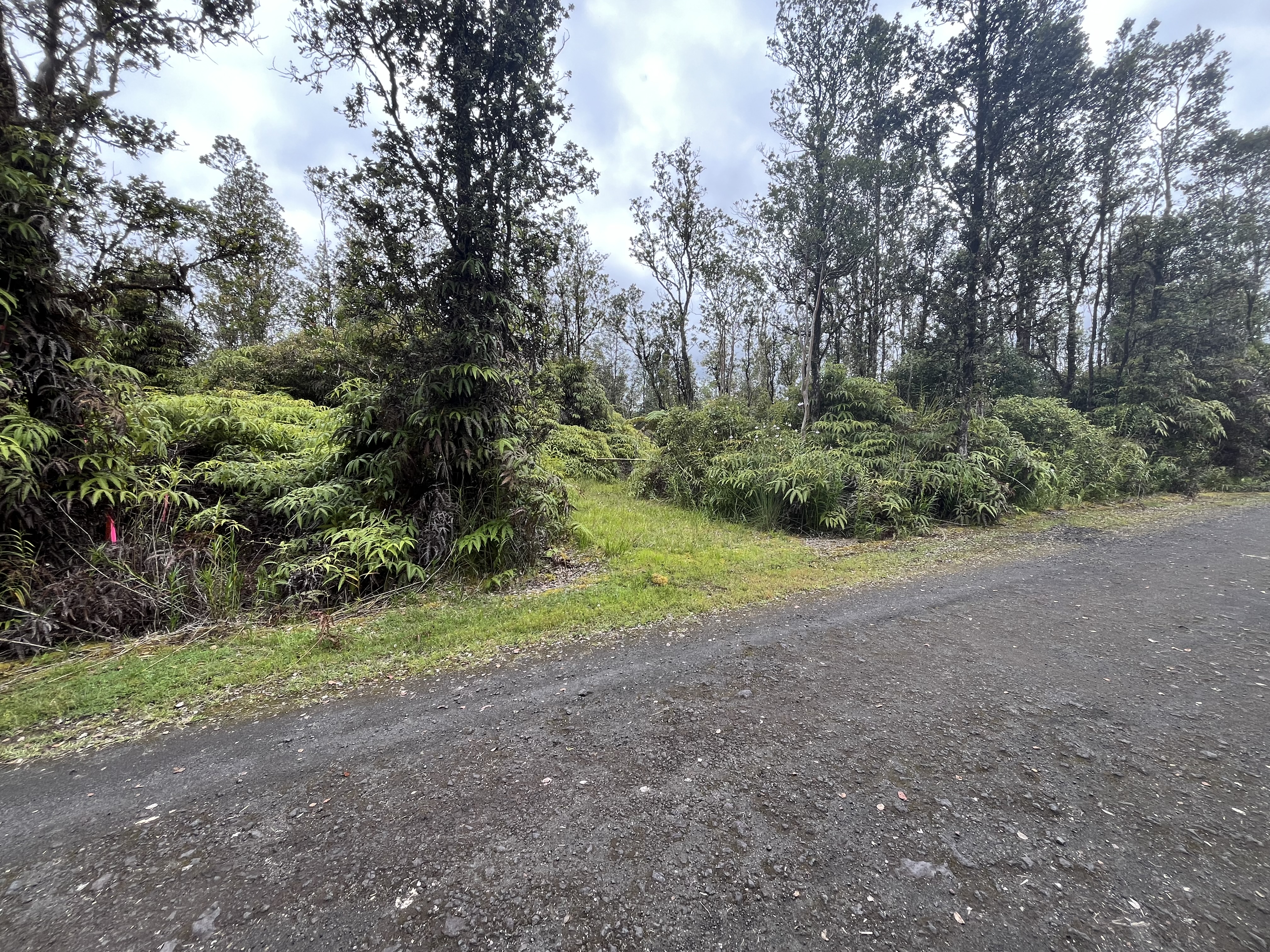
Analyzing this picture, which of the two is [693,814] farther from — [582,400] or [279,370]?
[582,400]

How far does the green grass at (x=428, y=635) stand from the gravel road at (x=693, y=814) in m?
0.33

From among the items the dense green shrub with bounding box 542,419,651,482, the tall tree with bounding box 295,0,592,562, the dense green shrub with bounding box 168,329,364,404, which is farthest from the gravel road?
the dense green shrub with bounding box 168,329,364,404

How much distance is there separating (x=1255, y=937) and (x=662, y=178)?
2128 cm

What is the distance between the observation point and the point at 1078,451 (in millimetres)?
10625

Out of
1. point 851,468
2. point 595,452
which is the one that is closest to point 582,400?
point 595,452

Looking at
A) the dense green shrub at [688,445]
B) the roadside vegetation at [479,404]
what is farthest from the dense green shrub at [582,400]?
the dense green shrub at [688,445]

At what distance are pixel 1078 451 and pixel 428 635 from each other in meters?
13.5

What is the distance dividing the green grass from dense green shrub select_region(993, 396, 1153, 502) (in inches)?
182

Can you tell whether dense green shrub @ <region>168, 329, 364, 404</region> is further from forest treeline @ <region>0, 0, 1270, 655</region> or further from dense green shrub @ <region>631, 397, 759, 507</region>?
dense green shrub @ <region>631, 397, 759, 507</region>

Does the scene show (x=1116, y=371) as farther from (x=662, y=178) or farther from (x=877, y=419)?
(x=662, y=178)

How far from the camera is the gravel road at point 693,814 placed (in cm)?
152

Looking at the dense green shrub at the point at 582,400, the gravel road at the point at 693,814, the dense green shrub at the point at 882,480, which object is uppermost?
the dense green shrub at the point at 582,400

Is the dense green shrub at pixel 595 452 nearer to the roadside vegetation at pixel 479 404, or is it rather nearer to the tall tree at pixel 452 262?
the roadside vegetation at pixel 479 404

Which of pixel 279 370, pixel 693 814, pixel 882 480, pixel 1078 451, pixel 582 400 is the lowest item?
pixel 693 814
